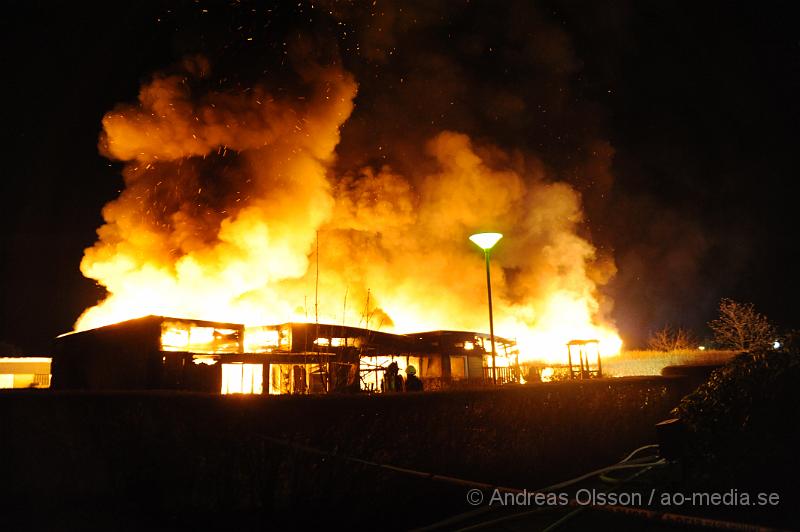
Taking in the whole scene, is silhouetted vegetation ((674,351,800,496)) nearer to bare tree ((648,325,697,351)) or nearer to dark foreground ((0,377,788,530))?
dark foreground ((0,377,788,530))

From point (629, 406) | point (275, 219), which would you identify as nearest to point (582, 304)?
point (275, 219)

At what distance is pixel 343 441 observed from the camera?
24.5 ft

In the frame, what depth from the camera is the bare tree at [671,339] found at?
42.7 meters

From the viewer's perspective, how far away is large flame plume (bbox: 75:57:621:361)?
24.2 m

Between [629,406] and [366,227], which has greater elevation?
[366,227]

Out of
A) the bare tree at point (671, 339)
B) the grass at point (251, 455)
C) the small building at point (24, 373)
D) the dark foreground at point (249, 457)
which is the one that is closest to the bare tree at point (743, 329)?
the bare tree at point (671, 339)

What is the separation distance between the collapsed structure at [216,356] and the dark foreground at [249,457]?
15.2 ft

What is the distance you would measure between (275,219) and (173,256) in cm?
504

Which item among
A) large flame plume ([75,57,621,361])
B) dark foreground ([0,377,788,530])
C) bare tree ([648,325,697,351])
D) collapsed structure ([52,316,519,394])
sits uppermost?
large flame plume ([75,57,621,361])

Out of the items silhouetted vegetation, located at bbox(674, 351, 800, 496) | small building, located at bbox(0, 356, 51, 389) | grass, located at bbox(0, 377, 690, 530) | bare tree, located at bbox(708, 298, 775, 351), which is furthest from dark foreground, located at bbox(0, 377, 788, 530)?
bare tree, located at bbox(708, 298, 775, 351)

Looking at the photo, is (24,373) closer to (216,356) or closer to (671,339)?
(216,356)

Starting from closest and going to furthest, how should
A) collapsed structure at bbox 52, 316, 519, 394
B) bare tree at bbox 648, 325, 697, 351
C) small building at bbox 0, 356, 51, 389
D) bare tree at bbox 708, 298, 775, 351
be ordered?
collapsed structure at bbox 52, 316, 519, 394 → small building at bbox 0, 356, 51, 389 → bare tree at bbox 708, 298, 775, 351 → bare tree at bbox 648, 325, 697, 351

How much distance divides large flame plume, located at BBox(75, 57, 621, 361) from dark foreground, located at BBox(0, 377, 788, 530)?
37.1ft

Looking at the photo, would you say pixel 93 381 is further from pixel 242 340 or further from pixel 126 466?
pixel 126 466
